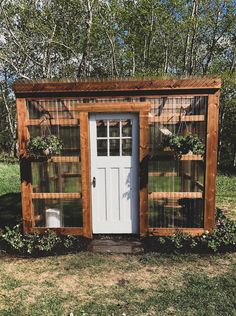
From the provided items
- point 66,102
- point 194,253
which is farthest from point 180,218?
point 66,102

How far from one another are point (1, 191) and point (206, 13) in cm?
1537

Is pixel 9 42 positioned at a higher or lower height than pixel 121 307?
higher

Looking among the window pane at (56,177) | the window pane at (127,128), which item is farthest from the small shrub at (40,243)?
the window pane at (127,128)

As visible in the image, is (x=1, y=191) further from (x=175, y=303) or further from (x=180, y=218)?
(x=175, y=303)

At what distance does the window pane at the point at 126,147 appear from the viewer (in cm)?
619

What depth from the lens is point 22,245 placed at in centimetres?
593

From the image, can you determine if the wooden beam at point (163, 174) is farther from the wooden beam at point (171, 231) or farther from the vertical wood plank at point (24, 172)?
the vertical wood plank at point (24, 172)

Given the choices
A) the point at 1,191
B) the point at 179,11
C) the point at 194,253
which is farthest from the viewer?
the point at 179,11

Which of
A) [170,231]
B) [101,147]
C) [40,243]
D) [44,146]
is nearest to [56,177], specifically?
[44,146]

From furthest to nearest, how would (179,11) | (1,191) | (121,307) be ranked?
1. (179,11)
2. (1,191)
3. (121,307)

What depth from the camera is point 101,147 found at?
627 cm

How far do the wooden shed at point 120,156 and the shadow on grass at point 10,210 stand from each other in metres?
1.48

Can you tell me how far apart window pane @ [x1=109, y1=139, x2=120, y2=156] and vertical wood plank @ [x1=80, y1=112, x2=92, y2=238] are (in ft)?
1.47

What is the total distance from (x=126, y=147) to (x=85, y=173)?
0.92m
